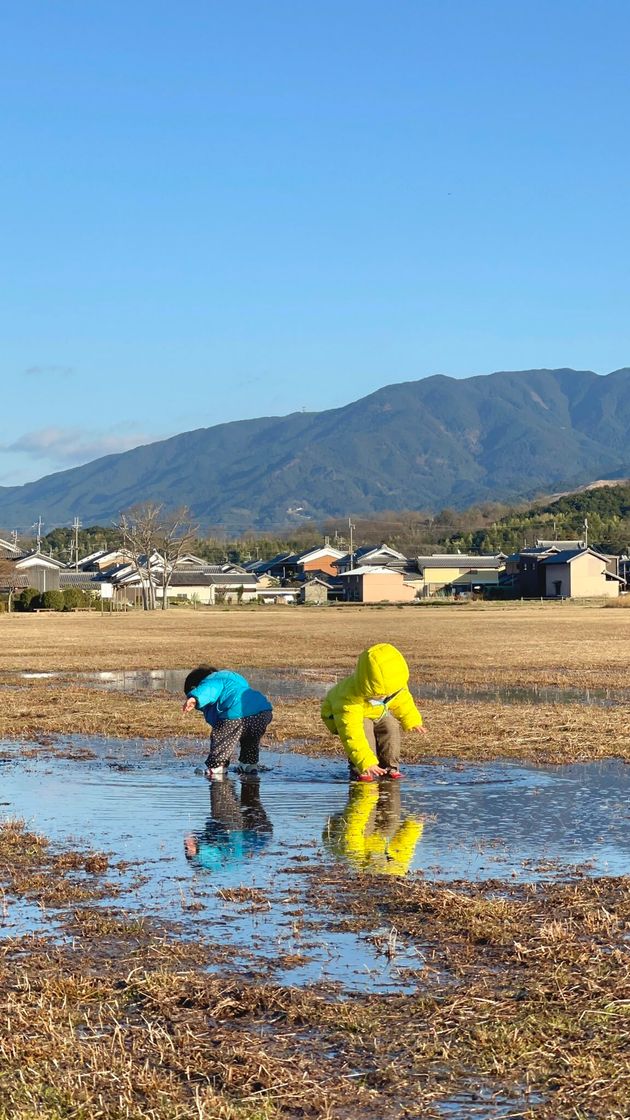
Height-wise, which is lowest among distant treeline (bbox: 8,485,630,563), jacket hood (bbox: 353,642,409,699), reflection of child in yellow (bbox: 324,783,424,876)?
reflection of child in yellow (bbox: 324,783,424,876)

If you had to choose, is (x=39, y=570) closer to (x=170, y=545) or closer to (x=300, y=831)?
(x=170, y=545)

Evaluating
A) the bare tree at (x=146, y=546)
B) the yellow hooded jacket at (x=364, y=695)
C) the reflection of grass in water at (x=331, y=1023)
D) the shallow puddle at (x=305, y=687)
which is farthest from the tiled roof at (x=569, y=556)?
the reflection of grass in water at (x=331, y=1023)

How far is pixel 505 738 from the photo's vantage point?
14742 millimetres

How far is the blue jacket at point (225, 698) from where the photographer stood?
12.4 metres

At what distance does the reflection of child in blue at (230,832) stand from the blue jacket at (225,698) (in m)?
0.95

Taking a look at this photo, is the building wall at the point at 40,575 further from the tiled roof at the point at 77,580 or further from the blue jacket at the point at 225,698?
the blue jacket at the point at 225,698

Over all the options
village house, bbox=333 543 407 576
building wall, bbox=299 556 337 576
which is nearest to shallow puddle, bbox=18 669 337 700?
village house, bbox=333 543 407 576

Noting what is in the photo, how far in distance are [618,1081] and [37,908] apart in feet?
12.4

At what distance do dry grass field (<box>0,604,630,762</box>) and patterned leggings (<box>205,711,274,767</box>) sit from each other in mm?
1703

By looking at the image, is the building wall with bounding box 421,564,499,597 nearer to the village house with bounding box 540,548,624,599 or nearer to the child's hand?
the village house with bounding box 540,548,624,599

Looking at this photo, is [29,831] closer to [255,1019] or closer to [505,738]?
[255,1019]

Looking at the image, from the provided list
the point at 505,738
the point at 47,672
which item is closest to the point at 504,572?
the point at 47,672

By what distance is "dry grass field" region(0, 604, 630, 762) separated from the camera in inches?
591

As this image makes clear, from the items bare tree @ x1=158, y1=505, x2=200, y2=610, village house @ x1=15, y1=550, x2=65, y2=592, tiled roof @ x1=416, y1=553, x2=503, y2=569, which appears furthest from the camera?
tiled roof @ x1=416, y1=553, x2=503, y2=569
